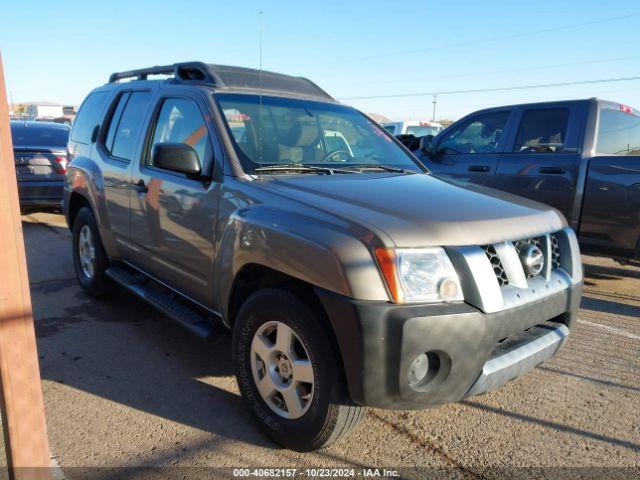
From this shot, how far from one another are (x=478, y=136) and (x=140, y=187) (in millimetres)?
4164

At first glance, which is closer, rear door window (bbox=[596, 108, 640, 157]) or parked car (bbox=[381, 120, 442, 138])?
rear door window (bbox=[596, 108, 640, 157])

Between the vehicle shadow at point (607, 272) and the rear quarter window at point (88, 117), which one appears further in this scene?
the vehicle shadow at point (607, 272)

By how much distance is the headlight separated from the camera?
2.23 meters

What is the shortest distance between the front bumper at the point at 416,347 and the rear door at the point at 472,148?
387 cm

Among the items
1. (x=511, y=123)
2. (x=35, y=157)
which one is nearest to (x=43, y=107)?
(x=35, y=157)

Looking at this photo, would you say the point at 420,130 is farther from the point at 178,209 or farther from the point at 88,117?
the point at 178,209

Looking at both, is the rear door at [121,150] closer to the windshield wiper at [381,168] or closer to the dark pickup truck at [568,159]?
the windshield wiper at [381,168]

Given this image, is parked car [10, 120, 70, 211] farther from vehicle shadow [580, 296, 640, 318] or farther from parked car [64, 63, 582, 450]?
vehicle shadow [580, 296, 640, 318]

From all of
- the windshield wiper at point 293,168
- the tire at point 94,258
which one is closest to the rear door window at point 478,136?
the windshield wiper at point 293,168

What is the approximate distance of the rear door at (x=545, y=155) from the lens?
5367 millimetres

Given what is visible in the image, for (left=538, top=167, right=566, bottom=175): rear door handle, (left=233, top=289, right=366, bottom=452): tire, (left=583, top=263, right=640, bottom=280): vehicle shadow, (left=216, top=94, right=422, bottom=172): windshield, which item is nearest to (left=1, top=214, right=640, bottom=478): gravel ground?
(left=233, top=289, right=366, bottom=452): tire

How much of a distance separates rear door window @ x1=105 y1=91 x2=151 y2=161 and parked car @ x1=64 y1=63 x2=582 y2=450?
0.20 ft

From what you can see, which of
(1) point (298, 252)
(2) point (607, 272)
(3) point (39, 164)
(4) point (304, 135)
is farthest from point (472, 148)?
(3) point (39, 164)

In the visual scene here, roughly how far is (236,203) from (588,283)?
4705 millimetres
